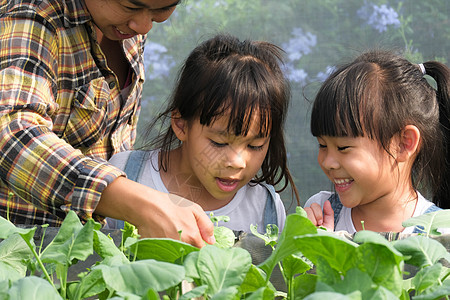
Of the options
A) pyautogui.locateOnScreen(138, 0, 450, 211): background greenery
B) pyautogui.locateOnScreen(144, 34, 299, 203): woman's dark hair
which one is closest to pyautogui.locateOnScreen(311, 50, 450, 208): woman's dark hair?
pyautogui.locateOnScreen(144, 34, 299, 203): woman's dark hair

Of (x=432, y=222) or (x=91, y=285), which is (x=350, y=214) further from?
(x=91, y=285)

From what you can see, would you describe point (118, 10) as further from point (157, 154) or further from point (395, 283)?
point (395, 283)

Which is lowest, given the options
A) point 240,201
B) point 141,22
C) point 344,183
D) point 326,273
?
point 240,201

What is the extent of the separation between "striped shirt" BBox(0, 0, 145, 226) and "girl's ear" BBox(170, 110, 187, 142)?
0.10 meters

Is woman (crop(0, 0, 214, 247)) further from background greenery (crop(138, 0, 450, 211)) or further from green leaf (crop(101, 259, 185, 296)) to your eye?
background greenery (crop(138, 0, 450, 211))

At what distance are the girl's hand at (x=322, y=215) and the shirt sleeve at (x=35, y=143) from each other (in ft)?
1.91

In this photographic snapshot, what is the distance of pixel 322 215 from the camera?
1352 mm

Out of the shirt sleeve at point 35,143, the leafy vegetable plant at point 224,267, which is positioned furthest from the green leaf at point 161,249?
the shirt sleeve at point 35,143

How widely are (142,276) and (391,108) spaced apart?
105 cm

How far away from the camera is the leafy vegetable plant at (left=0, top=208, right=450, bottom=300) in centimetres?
39

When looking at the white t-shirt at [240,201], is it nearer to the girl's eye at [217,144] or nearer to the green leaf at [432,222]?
the girl's eye at [217,144]

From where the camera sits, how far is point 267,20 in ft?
7.06

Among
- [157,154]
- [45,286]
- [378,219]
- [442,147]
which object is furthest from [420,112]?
[45,286]

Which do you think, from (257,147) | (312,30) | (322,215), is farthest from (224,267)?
(312,30)
